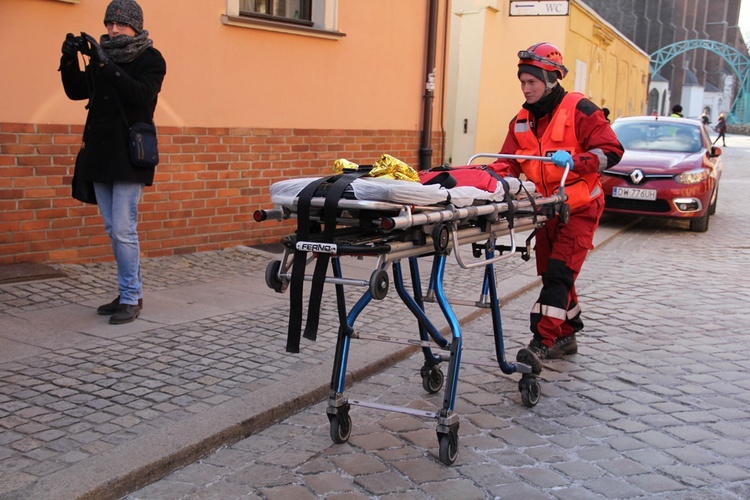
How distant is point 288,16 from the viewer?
9820 millimetres

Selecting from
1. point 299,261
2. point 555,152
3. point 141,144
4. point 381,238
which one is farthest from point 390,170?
point 141,144

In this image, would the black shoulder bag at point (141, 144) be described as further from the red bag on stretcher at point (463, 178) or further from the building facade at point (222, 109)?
the red bag on stretcher at point (463, 178)

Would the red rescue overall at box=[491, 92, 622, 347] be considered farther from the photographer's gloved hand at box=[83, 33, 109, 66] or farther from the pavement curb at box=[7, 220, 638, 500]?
the photographer's gloved hand at box=[83, 33, 109, 66]

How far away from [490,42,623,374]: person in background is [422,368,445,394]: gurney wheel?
0.57 m

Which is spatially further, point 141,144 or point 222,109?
point 222,109

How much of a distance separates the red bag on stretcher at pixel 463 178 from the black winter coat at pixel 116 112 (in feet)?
7.55

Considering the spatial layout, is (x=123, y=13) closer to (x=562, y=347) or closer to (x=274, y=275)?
(x=274, y=275)

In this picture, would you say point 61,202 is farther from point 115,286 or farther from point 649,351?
point 649,351

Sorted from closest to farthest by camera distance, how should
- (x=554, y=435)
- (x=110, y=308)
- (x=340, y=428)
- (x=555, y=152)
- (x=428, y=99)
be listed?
(x=340, y=428)
(x=554, y=435)
(x=555, y=152)
(x=110, y=308)
(x=428, y=99)

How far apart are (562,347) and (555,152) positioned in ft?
5.11

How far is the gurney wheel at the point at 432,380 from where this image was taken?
500 cm

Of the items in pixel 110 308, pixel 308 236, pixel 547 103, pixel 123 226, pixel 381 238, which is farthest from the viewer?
pixel 110 308

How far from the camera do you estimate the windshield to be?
45.2ft

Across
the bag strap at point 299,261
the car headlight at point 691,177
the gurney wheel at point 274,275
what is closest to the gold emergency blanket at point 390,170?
the bag strap at point 299,261
